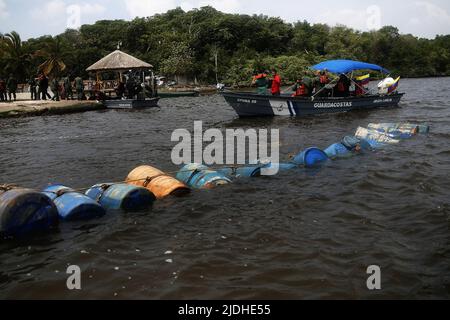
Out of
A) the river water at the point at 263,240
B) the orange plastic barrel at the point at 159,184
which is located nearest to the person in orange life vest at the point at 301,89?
the river water at the point at 263,240

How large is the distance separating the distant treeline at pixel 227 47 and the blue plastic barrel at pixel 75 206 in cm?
3735

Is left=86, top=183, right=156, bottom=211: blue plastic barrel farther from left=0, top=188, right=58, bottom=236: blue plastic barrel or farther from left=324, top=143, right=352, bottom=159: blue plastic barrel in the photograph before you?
left=324, top=143, right=352, bottom=159: blue plastic barrel

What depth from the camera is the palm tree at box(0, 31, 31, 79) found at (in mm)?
37562

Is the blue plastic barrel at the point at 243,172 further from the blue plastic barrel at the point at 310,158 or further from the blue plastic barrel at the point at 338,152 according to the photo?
the blue plastic barrel at the point at 338,152

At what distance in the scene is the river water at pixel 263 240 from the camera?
16.3ft

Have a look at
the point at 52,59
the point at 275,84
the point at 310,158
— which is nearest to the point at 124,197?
the point at 310,158

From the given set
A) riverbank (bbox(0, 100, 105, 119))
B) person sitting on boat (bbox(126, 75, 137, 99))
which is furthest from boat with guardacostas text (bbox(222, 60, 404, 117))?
riverbank (bbox(0, 100, 105, 119))

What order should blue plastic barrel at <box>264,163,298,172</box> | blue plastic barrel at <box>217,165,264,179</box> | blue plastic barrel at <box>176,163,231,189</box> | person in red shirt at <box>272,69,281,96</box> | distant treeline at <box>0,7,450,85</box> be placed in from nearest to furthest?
blue plastic barrel at <box>176,163,231,189</box> → blue plastic barrel at <box>217,165,264,179</box> → blue plastic barrel at <box>264,163,298,172</box> → person in red shirt at <box>272,69,281,96</box> → distant treeline at <box>0,7,450,85</box>

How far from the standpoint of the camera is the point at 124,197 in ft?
24.2

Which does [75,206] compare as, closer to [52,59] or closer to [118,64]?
[118,64]

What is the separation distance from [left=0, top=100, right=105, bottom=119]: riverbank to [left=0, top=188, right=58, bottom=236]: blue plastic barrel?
1892cm

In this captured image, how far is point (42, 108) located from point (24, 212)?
20.1 meters
